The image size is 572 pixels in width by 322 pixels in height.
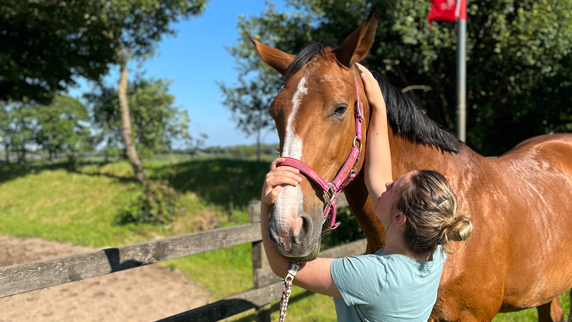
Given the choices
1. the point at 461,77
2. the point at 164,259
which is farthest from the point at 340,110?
the point at 461,77

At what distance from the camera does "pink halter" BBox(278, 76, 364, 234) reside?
1433 millimetres

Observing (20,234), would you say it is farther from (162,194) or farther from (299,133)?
(299,133)

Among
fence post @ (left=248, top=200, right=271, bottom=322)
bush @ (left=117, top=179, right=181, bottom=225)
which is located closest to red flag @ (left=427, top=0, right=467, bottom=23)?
fence post @ (left=248, top=200, right=271, bottom=322)

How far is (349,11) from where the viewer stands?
7152 mm

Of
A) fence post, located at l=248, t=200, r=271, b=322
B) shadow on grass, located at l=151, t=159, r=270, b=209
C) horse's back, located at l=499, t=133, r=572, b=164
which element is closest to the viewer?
horse's back, located at l=499, t=133, r=572, b=164

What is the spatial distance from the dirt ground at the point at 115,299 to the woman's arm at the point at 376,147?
411 centimetres

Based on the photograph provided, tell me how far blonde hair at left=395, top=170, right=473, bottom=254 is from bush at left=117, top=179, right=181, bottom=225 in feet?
27.7

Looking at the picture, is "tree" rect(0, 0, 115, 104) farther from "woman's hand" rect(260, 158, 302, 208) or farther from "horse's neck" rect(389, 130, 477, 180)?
"woman's hand" rect(260, 158, 302, 208)

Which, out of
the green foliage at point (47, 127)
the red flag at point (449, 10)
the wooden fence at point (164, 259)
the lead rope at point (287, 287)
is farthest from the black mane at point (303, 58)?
the green foliage at point (47, 127)

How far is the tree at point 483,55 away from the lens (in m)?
6.15

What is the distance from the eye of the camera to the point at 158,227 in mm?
8828

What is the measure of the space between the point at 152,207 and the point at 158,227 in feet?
1.71

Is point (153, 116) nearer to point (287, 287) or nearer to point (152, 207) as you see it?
point (152, 207)

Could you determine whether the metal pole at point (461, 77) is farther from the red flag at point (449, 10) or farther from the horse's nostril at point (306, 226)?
the horse's nostril at point (306, 226)
